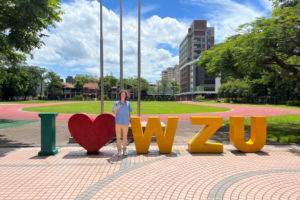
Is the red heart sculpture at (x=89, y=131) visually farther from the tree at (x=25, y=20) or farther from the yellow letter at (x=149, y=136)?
the tree at (x=25, y=20)

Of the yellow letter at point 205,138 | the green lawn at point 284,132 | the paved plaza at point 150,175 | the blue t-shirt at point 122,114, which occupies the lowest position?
the paved plaza at point 150,175

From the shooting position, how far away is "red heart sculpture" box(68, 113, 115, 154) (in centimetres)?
748

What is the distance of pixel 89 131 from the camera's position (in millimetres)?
7520

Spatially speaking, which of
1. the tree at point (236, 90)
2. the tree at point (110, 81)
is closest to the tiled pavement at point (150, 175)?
the tree at point (236, 90)

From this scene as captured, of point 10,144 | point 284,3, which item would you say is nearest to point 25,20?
point 10,144

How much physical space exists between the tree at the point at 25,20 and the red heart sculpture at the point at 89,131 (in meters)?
4.51

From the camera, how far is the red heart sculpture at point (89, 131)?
24.5ft

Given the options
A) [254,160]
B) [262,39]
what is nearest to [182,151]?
[254,160]

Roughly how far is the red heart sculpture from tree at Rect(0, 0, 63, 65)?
4515 mm

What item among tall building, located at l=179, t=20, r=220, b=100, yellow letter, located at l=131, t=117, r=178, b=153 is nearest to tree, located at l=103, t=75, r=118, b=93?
tall building, located at l=179, t=20, r=220, b=100

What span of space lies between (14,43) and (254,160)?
10.7m

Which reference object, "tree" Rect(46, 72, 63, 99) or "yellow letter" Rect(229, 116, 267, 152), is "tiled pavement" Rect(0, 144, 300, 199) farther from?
"tree" Rect(46, 72, 63, 99)

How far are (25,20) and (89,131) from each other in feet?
17.8

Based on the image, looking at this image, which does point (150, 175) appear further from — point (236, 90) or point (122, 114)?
point (236, 90)
